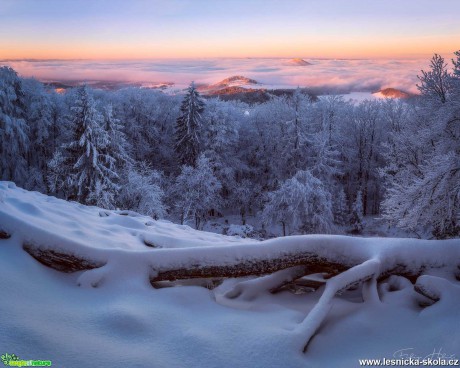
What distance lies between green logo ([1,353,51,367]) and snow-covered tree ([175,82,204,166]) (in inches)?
1317

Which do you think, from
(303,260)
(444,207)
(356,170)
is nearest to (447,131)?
(444,207)

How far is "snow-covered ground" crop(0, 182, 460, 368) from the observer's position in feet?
8.70

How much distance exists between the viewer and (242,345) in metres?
2.83

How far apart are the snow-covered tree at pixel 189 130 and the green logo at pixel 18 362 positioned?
33462 millimetres

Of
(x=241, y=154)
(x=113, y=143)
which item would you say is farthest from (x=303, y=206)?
(x=113, y=143)

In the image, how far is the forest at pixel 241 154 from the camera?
16.1 m

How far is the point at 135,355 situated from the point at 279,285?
1891mm

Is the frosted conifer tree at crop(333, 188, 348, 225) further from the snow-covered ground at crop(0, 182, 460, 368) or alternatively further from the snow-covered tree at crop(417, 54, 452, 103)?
the snow-covered ground at crop(0, 182, 460, 368)

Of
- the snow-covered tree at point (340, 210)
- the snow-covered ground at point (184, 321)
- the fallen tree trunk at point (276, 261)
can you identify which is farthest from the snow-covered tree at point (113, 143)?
the fallen tree trunk at point (276, 261)

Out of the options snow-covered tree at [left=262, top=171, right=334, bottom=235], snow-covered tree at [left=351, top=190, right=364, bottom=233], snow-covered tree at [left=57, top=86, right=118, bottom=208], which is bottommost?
snow-covered tree at [left=351, top=190, right=364, bottom=233]

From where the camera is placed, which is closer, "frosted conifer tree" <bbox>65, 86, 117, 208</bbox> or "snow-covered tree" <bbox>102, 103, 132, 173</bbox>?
"frosted conifer tree" <bbox>65, 86, 117, 208</bbox>

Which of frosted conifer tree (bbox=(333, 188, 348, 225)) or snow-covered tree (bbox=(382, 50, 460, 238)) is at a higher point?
snow-covered tree (bbox=(382, 50, 460, 238))

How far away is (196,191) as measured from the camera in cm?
3216

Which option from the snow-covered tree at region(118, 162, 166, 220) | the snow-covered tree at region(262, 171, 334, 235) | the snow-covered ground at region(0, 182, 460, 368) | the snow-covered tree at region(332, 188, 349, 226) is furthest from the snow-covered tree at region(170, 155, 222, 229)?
the snow-covered ground at region(0, 182, 460, 368)
